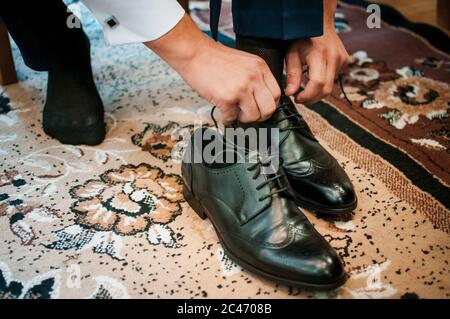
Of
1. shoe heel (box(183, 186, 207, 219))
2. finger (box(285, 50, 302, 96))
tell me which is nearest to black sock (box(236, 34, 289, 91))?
finger (box(285, 50, 302, 96))

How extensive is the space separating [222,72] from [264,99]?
66 millimetres

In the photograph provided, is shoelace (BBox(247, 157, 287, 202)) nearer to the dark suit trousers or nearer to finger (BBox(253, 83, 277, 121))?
finger (BBox(253, 83, 277, 121))

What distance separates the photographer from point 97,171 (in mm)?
833

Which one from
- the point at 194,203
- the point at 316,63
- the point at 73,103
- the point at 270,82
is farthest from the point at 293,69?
the point at 73,103

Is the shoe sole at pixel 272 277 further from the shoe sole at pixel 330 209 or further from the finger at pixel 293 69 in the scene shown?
the finger at pixel 293 69

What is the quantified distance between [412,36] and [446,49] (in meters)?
0.11

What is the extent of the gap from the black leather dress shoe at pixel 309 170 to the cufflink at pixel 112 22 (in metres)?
0.26

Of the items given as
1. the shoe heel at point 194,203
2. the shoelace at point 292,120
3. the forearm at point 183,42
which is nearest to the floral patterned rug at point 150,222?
the shoe heel at point 194,203

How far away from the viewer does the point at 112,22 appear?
1.99ft

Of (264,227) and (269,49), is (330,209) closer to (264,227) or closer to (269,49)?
(264,227)

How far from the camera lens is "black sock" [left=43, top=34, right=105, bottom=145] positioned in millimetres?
893

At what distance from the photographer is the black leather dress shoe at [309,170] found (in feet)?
2.29

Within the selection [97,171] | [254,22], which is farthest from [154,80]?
[254,22]
